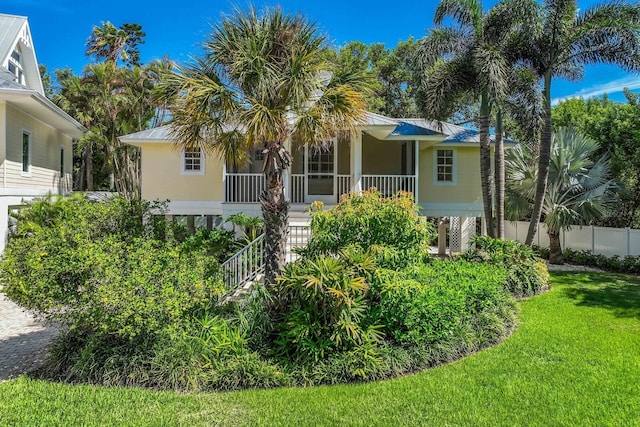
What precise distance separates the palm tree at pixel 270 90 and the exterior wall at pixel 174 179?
296 inches

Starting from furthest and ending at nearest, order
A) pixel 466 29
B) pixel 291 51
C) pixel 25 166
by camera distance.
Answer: pixel 25 166
pixel 466 29
pixel 291 51

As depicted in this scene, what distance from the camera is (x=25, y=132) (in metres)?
13.9

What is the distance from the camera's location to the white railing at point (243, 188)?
12.8m

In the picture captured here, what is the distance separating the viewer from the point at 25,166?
14.3 metres

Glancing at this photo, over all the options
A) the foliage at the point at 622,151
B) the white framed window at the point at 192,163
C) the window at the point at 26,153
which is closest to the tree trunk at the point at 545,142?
the foliage at the point at 622,151

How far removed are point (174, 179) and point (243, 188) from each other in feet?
10.1

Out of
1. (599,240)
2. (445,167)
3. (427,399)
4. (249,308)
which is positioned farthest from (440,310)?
(599,240)

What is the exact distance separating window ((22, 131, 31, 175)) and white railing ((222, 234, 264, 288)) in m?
10.4

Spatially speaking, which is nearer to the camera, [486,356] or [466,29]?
[486,356]

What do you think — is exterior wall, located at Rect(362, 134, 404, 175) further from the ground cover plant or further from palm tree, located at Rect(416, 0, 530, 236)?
the ground cover plant

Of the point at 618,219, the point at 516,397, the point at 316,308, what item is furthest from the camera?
the point at 618,219

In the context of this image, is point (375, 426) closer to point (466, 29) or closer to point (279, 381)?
point (279, 381)

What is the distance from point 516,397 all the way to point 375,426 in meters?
1.89


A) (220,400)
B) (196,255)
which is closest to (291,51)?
(196,255)
